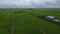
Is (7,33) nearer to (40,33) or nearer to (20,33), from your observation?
(20,33)

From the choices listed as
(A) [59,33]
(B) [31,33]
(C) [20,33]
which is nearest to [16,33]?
(C) [20,33]

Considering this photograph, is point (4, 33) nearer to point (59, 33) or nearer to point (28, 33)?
point (28, 33)

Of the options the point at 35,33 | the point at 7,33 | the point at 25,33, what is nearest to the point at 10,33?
the point at 7,33

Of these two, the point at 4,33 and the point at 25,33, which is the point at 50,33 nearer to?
the point at 25,33

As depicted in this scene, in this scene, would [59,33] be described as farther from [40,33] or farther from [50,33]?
[40,33]

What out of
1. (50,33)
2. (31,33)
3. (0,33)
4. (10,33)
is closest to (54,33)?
(50,33)

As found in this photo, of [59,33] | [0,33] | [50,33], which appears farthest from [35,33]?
[0,33]

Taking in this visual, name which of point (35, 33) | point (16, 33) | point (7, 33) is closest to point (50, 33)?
point (35, 33)
